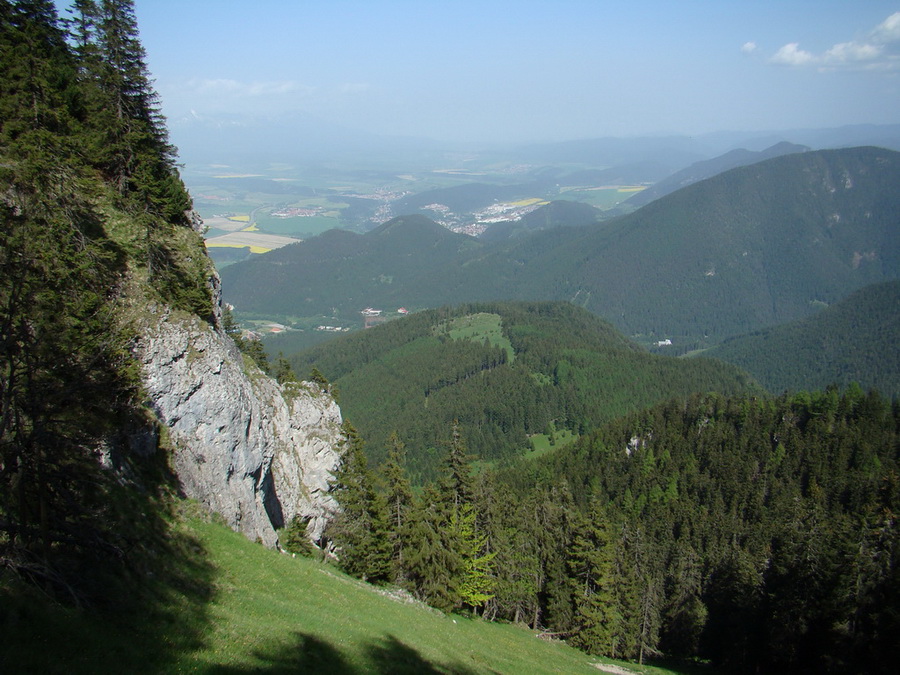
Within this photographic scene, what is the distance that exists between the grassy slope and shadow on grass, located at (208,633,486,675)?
50 millimetres

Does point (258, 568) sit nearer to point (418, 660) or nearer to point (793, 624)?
point (418, 660)

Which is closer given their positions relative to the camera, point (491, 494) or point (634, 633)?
point (491, 494)

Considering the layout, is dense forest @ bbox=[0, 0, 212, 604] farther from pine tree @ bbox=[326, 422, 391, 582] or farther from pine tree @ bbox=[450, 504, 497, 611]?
pine tree @ bbox=[450, 504, 497, 611]

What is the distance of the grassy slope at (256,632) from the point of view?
1015 centimetres

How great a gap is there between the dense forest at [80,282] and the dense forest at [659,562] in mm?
19126

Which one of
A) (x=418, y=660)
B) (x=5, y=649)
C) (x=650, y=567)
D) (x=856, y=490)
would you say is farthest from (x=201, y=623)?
(x=856, y=490)

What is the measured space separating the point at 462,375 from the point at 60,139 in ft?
576

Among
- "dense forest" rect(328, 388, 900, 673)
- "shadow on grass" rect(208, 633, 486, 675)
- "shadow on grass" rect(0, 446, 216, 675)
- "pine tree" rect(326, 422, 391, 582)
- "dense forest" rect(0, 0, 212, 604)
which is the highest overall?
"dense forest" rect(0, 0, 212, 604)

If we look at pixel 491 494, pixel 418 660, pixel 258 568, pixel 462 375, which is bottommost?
pixel 462 375

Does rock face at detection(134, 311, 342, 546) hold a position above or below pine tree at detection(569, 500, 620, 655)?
above

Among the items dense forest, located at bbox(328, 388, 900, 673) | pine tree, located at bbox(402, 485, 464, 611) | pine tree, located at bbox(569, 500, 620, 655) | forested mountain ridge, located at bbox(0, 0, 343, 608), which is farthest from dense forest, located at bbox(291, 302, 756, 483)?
forested mountain ridge, located at bbox(0, 0, 343, 608)

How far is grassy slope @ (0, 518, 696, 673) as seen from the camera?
1015 centimetres

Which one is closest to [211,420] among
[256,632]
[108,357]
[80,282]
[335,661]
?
[80,282]

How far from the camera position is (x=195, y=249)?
33969 millimetres
